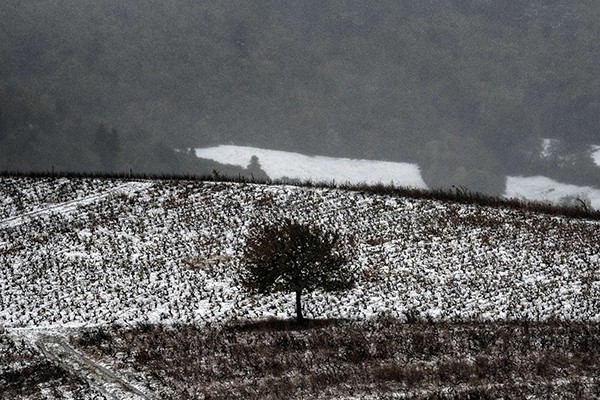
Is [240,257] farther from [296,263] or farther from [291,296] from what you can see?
[296,263]

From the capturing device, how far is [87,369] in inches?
706

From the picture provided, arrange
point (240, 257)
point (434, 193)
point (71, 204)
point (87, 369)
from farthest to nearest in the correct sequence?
1. point (434, 193)
2. point (71, 204)
3. point (240, 257)
4. point (87, 369)

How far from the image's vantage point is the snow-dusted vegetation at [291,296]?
1581 cm

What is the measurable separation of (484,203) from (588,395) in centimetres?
2799

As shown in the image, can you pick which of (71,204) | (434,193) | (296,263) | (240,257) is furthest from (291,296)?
(71,204)

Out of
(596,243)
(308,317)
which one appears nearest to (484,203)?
(596,243)

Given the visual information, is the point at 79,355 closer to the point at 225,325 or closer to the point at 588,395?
the point at 225,325

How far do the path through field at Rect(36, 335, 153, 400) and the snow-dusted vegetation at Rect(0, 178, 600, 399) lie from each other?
0.36 meters

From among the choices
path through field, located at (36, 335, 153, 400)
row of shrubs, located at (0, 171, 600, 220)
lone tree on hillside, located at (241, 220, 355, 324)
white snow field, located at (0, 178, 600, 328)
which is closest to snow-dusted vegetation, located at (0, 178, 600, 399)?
white snow field, located at (0, 178, 600, 328)

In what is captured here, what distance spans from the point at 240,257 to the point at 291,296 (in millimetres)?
5343

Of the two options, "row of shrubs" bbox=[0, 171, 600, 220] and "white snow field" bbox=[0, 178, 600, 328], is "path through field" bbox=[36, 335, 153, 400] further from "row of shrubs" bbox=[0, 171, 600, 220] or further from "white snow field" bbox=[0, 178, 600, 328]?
"row of shrubs" bbox=[0, 171, 600, 220]

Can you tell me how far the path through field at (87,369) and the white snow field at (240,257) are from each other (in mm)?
2725

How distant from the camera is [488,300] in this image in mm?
24547

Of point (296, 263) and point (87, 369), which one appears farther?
point (296, 263)
